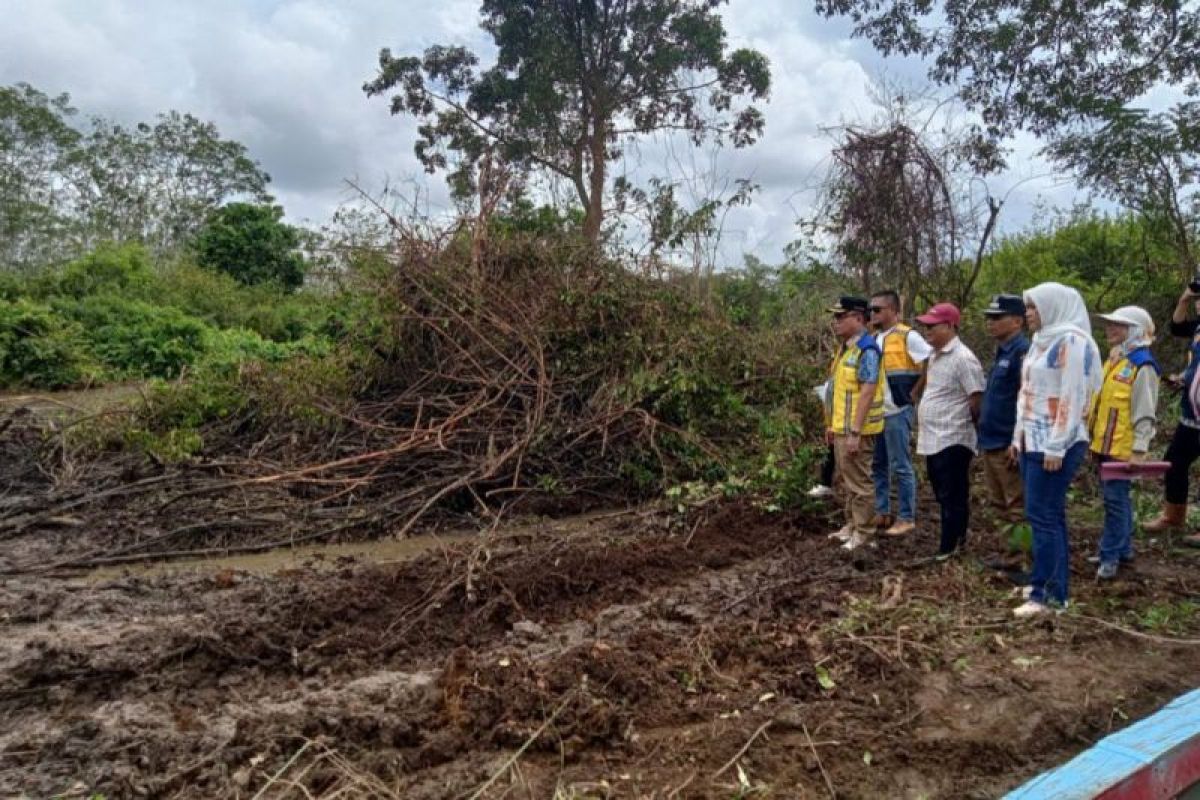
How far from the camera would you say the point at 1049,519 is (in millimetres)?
3957

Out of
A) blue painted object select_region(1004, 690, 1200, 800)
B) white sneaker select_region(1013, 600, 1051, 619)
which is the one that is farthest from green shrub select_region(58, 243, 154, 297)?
blue painted object select_region(1004, 690, 1200, 800)

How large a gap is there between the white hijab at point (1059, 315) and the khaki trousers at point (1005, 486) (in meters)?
0.88

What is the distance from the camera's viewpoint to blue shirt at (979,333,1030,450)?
4.48m

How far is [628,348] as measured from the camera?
8.31m

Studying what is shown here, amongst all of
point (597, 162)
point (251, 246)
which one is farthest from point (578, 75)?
point (251, 246)

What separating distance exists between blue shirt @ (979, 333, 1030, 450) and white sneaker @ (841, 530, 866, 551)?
105cm

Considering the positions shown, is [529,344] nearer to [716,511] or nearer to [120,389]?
[716,511]

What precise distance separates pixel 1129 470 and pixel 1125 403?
61 centimetres

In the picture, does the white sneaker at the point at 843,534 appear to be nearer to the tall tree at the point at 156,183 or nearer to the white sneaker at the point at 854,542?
the white sneaker at the point at 854,542

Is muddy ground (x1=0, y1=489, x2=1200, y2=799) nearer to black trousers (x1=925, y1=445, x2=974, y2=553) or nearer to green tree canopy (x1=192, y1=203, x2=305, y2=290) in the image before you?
black trousers (x1=925, y1=445, x2=974, y2=553)

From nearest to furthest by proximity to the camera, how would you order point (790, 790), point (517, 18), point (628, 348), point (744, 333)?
1. point (790, 790)
2. point (628, 348)
3. point (744, 333)
4. point (517, 18)

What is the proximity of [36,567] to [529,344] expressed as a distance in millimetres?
4569

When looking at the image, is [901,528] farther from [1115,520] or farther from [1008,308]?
[1008,308]

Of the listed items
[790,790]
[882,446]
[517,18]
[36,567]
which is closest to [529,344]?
[882,446]
